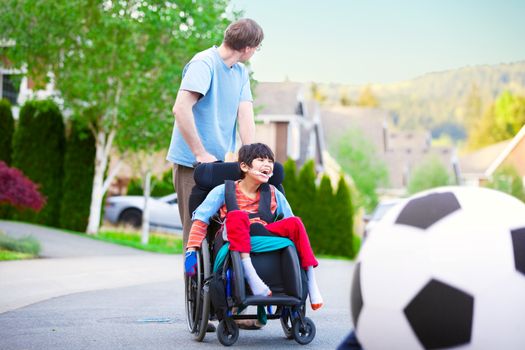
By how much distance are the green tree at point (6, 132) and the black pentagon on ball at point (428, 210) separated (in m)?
25.2

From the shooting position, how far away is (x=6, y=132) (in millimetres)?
28625

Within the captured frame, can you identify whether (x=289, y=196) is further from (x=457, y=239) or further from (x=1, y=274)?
(x=457, y=239)

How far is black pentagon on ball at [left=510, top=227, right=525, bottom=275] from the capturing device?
4100 mm

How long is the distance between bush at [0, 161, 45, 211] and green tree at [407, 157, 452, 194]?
47.8m

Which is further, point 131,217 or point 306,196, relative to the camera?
point 306,196

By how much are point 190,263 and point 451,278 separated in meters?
2.84

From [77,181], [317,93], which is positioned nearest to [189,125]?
[77,181]

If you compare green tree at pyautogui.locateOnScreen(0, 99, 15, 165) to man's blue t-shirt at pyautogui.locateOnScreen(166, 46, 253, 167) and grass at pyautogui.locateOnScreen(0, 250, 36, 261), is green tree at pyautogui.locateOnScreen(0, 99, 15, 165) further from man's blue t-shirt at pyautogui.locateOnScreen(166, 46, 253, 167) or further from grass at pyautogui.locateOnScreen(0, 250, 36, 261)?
man's blue t-shirt at pyautogui.locateOnScreen(166, 46, 253, 167)

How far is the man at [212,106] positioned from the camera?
7.14 m

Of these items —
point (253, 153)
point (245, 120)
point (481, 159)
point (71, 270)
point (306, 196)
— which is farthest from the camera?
point (481, 159)

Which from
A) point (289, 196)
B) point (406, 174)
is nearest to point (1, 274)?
point (289, 196)

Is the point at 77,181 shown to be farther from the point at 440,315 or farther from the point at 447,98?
the point at 447,98

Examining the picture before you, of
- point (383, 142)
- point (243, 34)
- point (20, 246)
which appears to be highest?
point (383, 142)

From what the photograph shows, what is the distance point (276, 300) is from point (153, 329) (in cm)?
155
